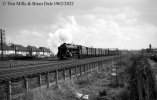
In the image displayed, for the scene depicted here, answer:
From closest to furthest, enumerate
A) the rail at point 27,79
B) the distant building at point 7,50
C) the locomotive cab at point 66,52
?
the rail at point 27,79 < the locomotive cab at point 66,52 < the distant building at point 7,50

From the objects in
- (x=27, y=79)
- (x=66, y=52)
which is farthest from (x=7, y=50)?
(x=27, y=79)

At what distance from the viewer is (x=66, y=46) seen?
40312mm

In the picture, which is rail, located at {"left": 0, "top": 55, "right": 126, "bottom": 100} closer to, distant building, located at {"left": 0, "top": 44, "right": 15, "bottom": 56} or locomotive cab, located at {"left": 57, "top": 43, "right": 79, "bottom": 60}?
locomotive cab, located at {"left": 57, "top": 43, "right": 79, "bottom": 60}

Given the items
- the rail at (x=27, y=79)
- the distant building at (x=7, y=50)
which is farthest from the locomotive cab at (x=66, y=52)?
the distant building at (x=7, y=50)

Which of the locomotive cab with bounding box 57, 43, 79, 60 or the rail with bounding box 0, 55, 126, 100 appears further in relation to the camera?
the locomotive cab with bounding box 57, 43, 79, 60

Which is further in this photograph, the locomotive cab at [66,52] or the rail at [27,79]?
the locomotive cab at [66,52]

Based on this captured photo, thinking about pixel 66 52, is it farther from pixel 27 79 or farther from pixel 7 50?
pixel 7 50

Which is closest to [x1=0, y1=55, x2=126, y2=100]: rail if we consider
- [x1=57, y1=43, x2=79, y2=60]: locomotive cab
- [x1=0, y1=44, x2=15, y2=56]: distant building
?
[x1=57, y1=43, x2=79, y2=60]: locomotive cab

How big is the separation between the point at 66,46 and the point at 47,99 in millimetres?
31246

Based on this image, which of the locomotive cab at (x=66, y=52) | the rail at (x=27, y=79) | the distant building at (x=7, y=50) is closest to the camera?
the rail at (x=27, y=79)

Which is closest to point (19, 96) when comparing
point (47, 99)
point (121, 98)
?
point (47, 99)

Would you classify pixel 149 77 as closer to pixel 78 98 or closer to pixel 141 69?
pixel 141 69

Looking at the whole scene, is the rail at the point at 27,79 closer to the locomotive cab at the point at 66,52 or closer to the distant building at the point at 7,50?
the locomotive cab at the point at 66,52

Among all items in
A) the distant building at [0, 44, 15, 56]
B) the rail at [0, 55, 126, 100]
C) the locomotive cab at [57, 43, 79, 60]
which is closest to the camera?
the rail at [0, 55, 126, 100]
